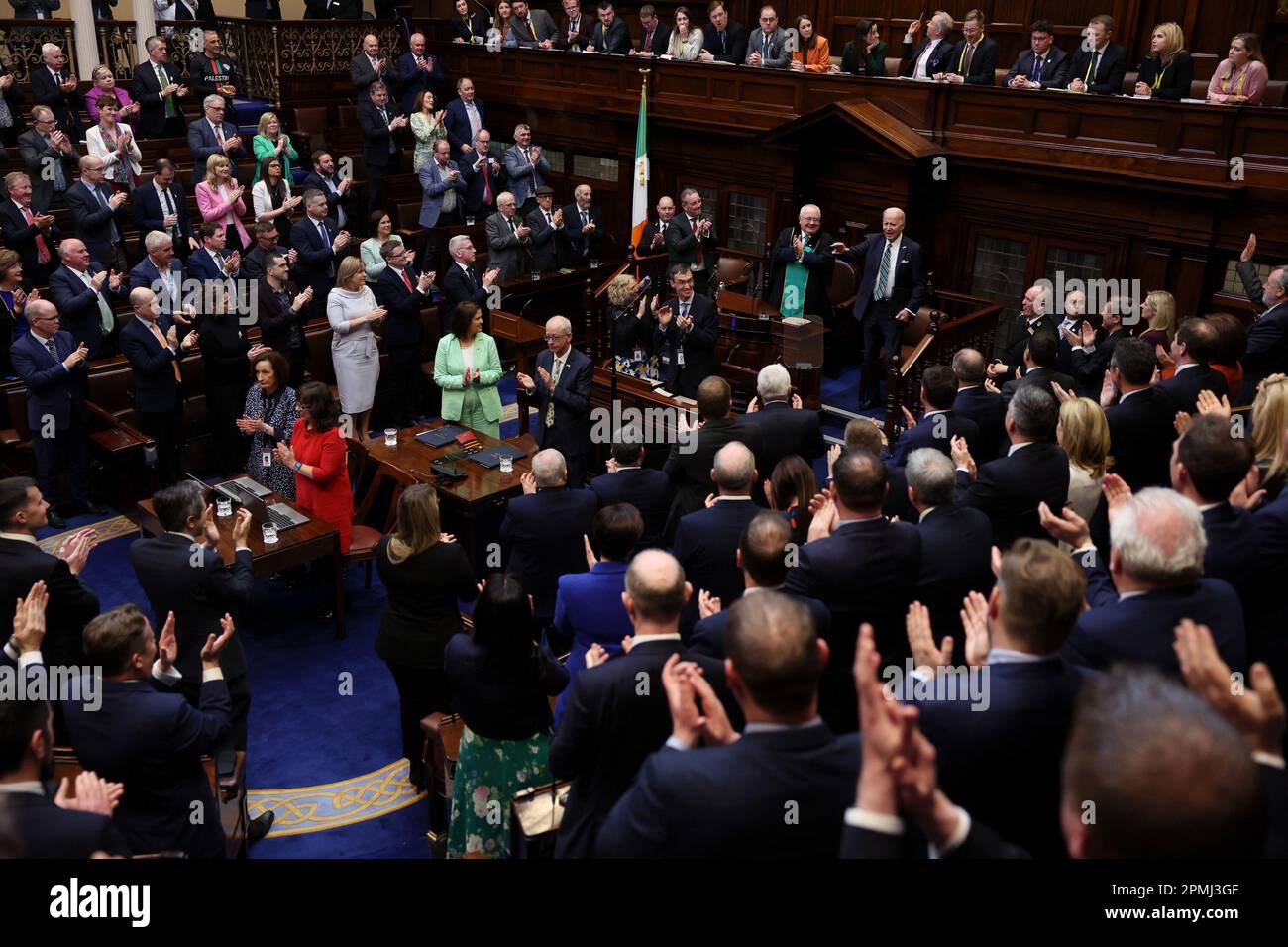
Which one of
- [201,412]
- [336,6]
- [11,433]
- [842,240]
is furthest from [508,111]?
[11,433]

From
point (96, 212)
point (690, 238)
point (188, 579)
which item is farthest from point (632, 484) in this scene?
point (96, 212)

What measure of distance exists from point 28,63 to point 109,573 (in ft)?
26.5

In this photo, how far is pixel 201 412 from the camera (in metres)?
8.46

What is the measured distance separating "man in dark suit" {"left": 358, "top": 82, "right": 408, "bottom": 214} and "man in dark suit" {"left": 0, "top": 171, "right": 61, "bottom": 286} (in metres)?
4.22

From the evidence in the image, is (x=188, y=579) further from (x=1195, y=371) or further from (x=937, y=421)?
(x=1195, y=371)

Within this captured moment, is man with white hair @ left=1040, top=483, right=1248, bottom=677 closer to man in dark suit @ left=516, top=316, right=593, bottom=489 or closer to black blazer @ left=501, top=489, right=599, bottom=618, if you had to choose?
black blazer @ left=501, top=489, right=599, bottom=618

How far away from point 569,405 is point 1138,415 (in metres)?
3.48

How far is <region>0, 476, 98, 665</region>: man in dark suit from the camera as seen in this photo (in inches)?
175

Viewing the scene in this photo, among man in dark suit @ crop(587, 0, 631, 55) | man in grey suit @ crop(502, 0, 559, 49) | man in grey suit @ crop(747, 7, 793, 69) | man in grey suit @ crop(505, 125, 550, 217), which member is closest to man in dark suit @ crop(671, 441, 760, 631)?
man in grey suit @ crop(505, 125, 550, 217)

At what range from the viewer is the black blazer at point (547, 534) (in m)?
5.30

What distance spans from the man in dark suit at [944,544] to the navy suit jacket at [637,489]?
171 cm

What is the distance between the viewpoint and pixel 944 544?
4.12 meters

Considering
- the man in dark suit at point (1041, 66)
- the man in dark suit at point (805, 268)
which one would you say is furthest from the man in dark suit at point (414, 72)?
the man in dark suit at point (1041, 66)
